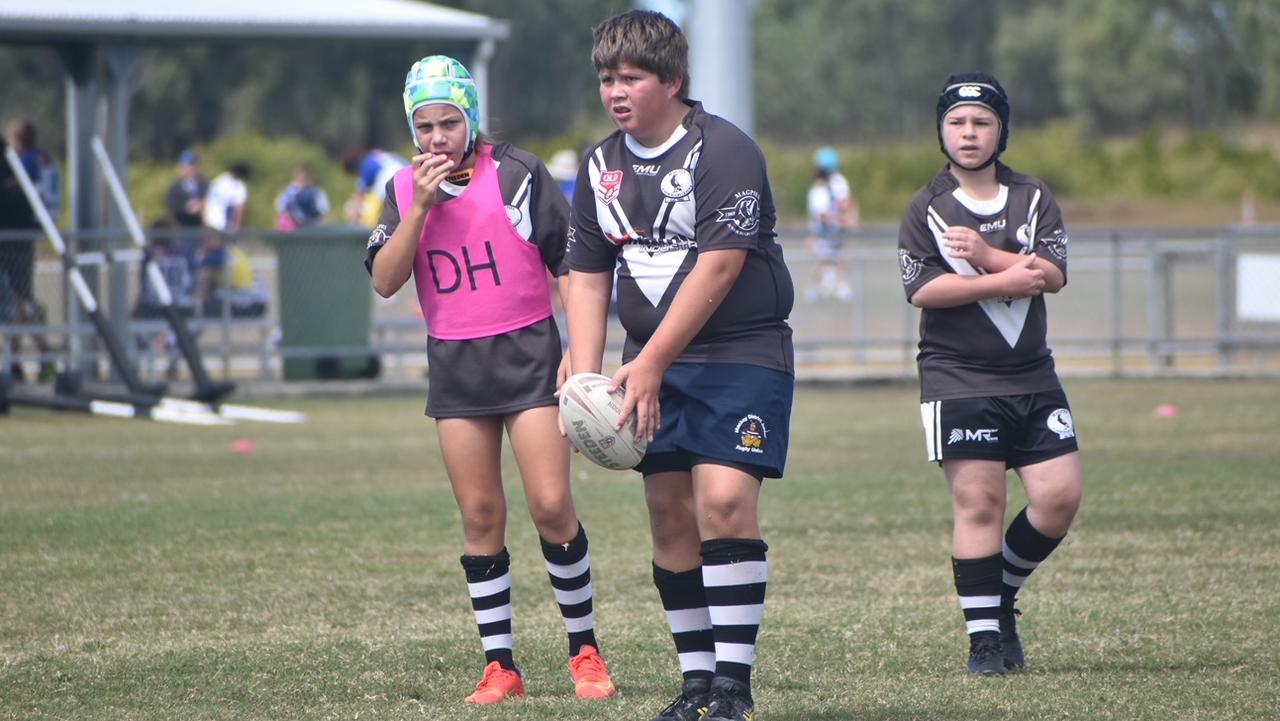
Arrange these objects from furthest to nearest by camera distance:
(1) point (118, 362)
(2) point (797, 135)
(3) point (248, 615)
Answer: (2) point (797, 135) → (1) point (118, 362) → (3) point (248, 615)

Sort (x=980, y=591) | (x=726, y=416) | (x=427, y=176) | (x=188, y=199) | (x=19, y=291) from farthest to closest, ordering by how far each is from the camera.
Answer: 1. (x=188, y=199)
2. (x=19, y=291)
3. (x=980, y=591)
4. (x=427, y=176)
5. (x=726, y=416)

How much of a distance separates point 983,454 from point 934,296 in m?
0.54

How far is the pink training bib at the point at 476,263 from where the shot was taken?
18.0 feet

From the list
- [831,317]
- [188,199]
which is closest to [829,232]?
[831,317]

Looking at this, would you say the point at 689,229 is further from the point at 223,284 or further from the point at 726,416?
the point at 223,284

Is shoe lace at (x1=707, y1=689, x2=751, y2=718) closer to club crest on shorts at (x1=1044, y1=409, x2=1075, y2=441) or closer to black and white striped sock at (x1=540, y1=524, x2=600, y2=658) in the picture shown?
black and white striped sock at (x1=540, y1=524, x2=600, y2=658)

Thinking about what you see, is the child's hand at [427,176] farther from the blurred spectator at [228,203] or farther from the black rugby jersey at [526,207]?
the blurred spectator at [228,203]

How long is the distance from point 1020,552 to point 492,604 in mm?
1819

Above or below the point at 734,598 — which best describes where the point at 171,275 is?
above

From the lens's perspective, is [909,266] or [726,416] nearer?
[726,416]

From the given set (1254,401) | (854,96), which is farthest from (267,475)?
(854,96)

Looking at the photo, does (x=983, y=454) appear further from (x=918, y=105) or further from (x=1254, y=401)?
(x=918, y=105)

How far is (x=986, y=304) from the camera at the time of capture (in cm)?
581

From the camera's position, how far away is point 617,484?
1098cm
